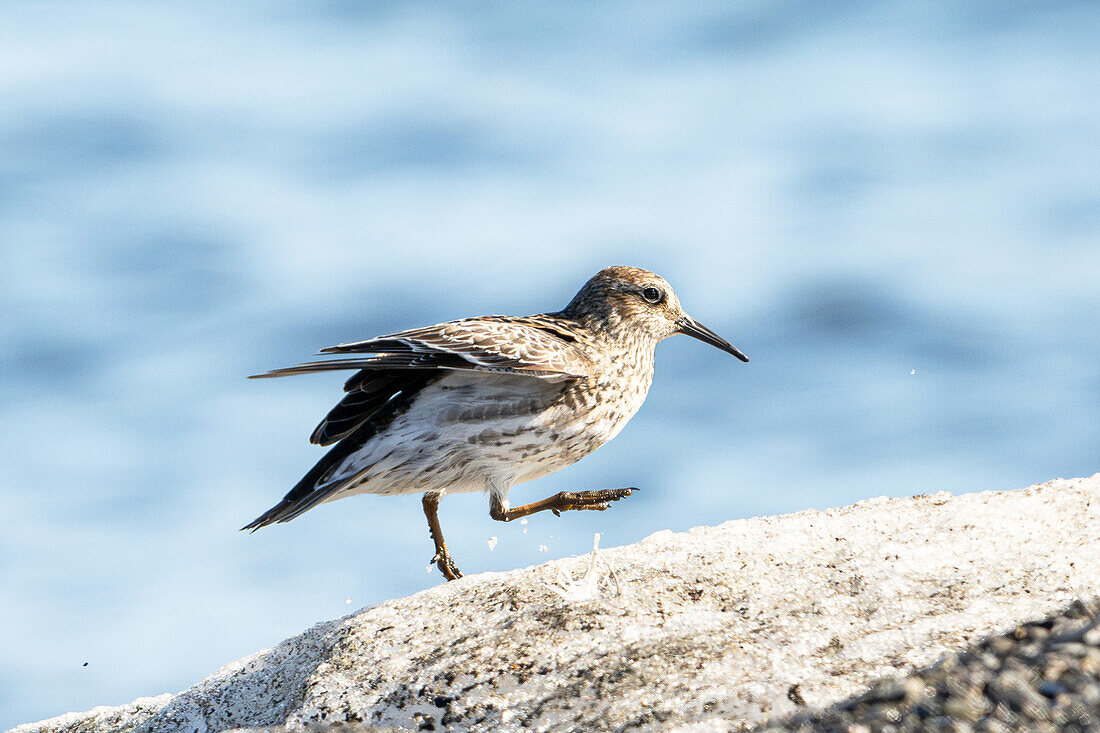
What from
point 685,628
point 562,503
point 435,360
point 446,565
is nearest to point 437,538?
point 446,565

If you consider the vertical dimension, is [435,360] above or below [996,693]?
above

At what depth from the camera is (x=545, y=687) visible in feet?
17.0

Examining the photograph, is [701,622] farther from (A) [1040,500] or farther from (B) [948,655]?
(A) [1040,500]

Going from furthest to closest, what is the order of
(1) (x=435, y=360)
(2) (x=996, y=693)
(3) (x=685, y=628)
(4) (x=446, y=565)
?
(4) (x=446, y=565) < (1) (x=435, y=360) < (3) (x=685, y=628) < (2) (x=996, y=693)

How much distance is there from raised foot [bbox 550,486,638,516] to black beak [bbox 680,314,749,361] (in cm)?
176

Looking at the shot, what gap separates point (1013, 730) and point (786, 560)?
202 centimetres

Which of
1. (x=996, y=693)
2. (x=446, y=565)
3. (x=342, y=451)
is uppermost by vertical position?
(x=342, y=451)

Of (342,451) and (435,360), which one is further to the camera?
(342,451)

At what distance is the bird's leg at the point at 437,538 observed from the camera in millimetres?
7457

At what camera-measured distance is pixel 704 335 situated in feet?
27.4

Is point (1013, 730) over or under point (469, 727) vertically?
over

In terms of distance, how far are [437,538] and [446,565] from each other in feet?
0.64

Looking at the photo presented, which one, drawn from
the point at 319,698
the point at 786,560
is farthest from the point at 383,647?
the point at 786,560

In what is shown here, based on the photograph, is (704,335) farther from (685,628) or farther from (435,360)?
(685,628)
